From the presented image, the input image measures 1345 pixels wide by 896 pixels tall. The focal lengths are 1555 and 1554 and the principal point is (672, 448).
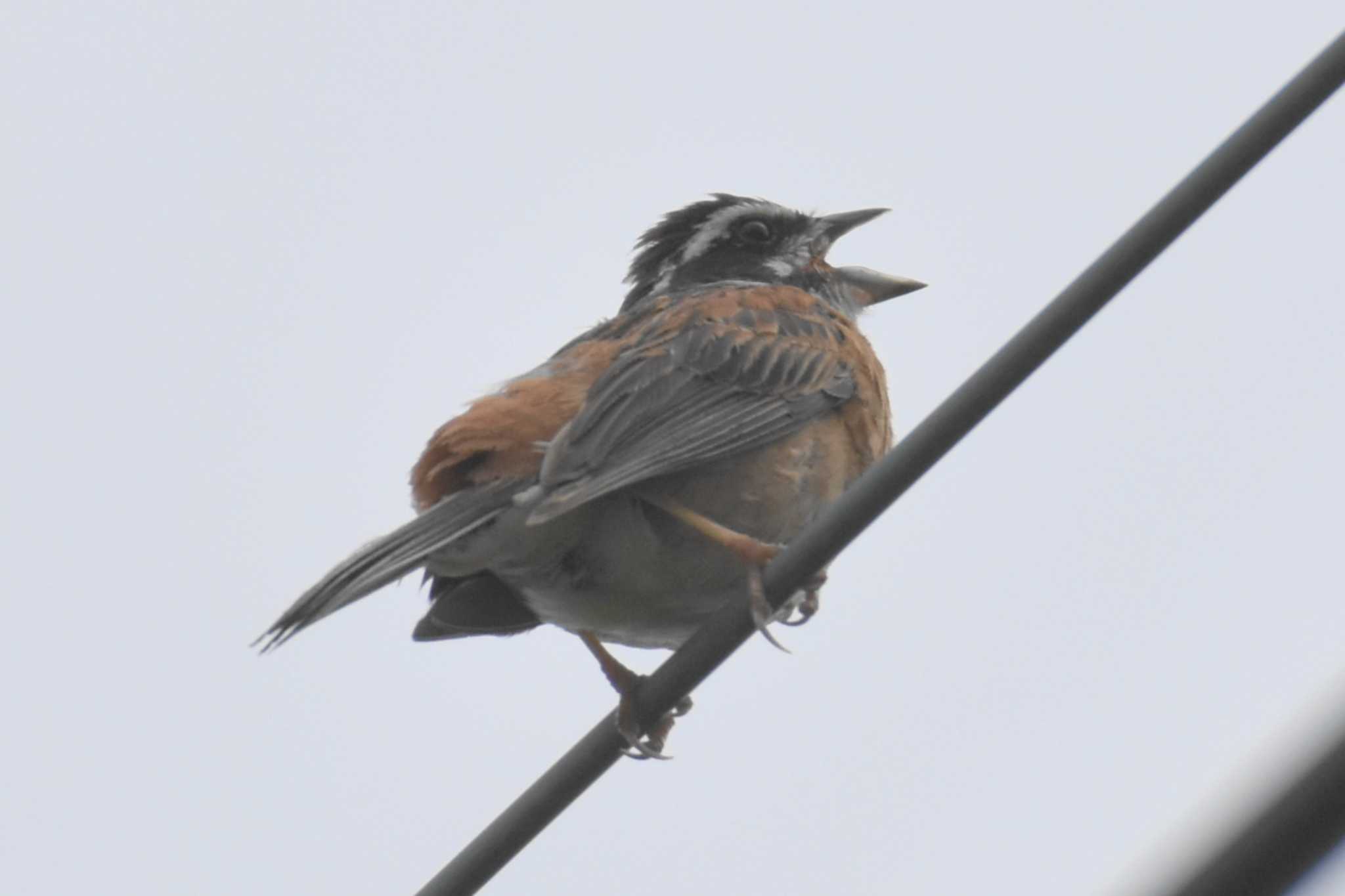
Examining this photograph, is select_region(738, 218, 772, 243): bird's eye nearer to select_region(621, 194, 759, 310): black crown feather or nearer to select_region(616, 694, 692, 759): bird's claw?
select_region(621, 194, 759, 310): black crown feather

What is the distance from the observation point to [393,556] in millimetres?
4598

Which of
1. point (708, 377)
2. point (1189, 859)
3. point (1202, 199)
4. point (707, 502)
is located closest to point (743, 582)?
point (707, 502)

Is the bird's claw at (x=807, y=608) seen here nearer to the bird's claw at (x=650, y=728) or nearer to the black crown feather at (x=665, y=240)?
the bird's claw at (x=650, y=728)

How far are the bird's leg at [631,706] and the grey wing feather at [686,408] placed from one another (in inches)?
28.1

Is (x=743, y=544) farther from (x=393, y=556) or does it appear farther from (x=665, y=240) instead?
(x=665, y=240)

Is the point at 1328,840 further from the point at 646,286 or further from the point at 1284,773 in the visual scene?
the point at 646,286

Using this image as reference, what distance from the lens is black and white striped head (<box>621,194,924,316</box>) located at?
703cm

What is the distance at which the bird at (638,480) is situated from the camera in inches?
191

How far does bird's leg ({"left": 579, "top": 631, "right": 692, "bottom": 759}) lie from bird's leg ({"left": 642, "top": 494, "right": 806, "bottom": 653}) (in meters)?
0.50

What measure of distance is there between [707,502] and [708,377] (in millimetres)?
513

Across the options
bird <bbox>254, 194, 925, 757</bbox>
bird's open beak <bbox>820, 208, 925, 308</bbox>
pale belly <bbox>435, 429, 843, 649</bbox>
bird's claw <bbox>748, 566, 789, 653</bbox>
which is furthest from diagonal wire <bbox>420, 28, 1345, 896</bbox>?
bird's open beak <bbox>820, 208, 925, 308</bbox>

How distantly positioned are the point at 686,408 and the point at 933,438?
8.12 ft

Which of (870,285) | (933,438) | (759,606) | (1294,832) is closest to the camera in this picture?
(1294,832)

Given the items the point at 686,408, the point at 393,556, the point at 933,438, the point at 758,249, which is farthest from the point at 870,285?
the point at 933,438
